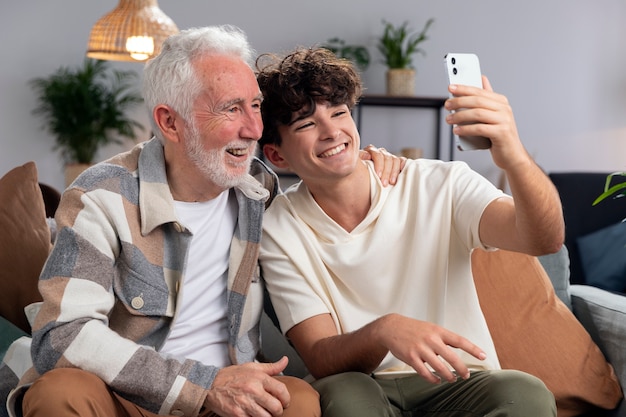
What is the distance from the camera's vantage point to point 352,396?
1636 mm

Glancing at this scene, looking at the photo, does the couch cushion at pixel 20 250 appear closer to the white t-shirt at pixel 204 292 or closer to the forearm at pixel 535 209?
the white t-shirt at pixel 204 292

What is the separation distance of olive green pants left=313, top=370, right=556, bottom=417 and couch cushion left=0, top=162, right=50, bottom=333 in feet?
2.87

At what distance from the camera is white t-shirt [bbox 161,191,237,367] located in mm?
1783

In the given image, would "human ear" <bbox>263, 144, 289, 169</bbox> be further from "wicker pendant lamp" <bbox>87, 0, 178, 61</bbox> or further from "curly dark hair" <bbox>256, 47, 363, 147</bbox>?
"wicker pendant lamp" <bbox>87, 0, 178, 61</bbox>

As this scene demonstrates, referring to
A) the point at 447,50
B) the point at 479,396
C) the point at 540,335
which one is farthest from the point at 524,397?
the point at 447,50

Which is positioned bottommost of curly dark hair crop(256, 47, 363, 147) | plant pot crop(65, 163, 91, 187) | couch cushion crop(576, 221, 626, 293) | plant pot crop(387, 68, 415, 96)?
couch cushion crop(576, 221, 626, 293)

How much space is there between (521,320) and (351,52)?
392 centimetres

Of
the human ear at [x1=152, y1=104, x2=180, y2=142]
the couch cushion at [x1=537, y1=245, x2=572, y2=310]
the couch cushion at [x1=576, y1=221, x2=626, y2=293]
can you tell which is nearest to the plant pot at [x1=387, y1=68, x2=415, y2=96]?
the couch cushion at [x1=576, y1=221, x2=626, y2=293]

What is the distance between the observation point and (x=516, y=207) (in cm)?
156

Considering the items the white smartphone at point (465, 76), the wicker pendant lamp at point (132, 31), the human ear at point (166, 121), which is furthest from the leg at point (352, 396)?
the wicker pendant lamp at point (132, 31)

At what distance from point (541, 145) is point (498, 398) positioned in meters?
4.90

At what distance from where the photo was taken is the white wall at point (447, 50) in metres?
5.78

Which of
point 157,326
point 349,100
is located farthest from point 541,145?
point 157,326

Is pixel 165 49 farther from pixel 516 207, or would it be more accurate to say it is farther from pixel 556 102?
pixel 556 102
